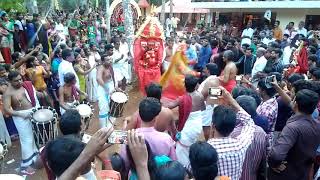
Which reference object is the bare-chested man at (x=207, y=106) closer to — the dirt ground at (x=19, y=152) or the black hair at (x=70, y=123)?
the dirt ground at (x=19, y=152)

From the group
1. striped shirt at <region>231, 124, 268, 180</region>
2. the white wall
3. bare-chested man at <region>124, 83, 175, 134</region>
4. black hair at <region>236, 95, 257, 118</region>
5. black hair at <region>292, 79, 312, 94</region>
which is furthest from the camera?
the white wall

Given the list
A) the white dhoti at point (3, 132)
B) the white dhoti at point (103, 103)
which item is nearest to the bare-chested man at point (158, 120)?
the white dhoti at point (103, 103)

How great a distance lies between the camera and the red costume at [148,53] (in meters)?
8.19

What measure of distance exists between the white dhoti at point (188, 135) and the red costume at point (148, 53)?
3.41 metres

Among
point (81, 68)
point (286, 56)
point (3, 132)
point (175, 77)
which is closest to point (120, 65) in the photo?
point (81, 68)

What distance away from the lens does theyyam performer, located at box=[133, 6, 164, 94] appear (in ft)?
26.9

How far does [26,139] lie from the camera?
5379 mm

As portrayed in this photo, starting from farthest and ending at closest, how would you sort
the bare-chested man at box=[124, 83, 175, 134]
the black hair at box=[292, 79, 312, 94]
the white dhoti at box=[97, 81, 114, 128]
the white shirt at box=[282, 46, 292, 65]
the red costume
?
the white shirt at box=[282, 46, 292, 65] → the red costume → the white dhoti at box=[97, 81, 114, 128] → the black hair at box=[292, 79, 312, 94] → the bare-chested man at box=[124, 83, 175, 134]

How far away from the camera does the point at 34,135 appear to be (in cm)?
529

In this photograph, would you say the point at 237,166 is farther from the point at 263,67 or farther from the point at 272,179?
the point at 263,67

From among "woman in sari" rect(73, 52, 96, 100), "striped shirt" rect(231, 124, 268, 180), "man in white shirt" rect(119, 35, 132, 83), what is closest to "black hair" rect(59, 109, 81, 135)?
"striped shirt" rect(231, 124, 268, 180)

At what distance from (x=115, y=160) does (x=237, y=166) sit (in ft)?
3.49

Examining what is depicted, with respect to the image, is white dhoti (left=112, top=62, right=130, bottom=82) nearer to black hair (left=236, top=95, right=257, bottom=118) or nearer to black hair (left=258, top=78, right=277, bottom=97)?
black hair (left=258, top=78, right=277, bottom=97)

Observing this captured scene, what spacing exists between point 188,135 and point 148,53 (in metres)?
3.90
